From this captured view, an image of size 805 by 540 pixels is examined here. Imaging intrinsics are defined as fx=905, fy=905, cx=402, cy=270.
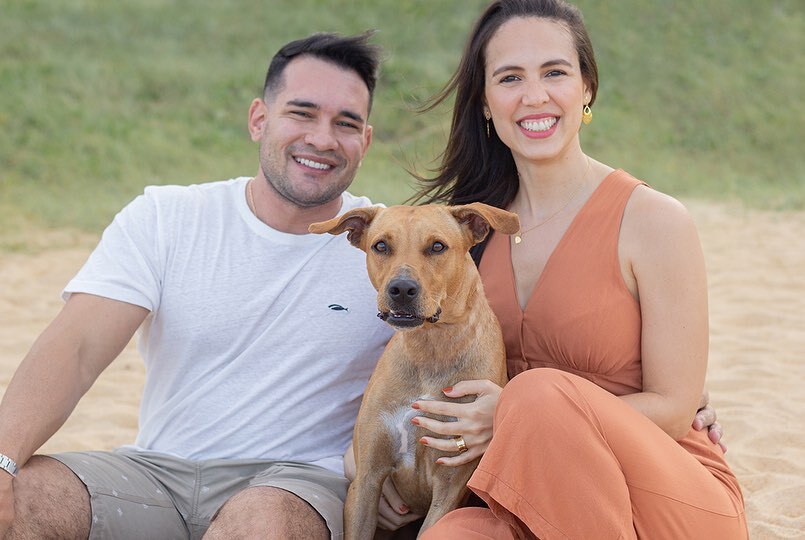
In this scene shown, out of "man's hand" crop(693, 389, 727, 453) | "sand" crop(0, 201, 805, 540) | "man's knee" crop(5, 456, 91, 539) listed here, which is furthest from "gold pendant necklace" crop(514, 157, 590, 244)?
"man's knee" crop(5, 456, 91, 539)

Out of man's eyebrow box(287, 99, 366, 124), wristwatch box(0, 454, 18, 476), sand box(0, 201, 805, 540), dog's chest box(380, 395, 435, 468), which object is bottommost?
sand box(0, 201, 805, 540)

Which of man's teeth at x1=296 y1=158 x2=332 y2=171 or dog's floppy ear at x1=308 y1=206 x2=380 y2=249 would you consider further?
man's teeth at x1=296 y1=158 x2=332 y2=171

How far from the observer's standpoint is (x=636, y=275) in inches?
134

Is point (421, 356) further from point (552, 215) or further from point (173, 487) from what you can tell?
point (173, 487)

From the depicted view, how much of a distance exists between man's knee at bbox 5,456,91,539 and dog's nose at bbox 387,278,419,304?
4.41 ft

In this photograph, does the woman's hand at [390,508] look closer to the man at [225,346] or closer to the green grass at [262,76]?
the man at [225,346]

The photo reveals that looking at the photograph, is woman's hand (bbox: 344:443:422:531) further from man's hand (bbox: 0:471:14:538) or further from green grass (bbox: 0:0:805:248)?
green grass (bbox: 0:0:805:248)

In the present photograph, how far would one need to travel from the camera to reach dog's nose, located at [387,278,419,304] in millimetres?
3244

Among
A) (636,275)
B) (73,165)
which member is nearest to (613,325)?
(636,275)

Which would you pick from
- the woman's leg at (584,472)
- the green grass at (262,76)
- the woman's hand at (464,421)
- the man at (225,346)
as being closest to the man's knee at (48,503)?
the man at (225,346)

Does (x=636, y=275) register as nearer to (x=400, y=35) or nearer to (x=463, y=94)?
(x=463, y=94)

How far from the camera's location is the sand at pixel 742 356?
16.0 feet

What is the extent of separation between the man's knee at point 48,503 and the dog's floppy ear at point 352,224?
1291 mm

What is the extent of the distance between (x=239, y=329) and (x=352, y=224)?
64 cm
